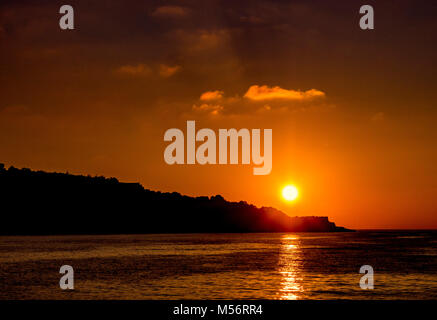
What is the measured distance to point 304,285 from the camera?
161 ft

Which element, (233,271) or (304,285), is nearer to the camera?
(304,285)
